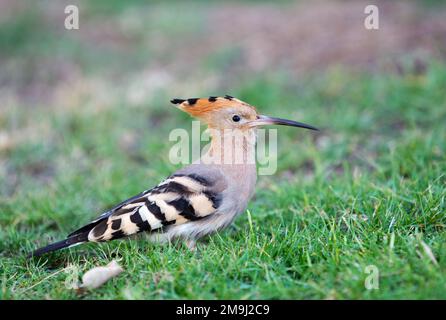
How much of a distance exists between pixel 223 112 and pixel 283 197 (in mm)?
659

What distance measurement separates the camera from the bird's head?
3178mm

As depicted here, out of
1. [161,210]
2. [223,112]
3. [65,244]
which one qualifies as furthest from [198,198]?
[65,244]

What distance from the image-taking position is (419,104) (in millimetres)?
4625

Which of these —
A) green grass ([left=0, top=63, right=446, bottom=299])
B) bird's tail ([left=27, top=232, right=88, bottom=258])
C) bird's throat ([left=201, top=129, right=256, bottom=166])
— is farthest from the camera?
bird's throat ([left=201, top=129, right=256, bottom=166])

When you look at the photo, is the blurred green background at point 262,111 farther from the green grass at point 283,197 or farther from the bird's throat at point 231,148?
the bird's throat at point 231,148

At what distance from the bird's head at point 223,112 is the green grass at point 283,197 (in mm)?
534

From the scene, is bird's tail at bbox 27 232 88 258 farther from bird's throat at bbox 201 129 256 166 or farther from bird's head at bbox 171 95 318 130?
bird's head at bbox 171 95 318 130

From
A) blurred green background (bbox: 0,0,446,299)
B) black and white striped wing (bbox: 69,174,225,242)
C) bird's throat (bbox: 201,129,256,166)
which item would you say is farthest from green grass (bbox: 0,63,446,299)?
bird's throat (bbox: 201,129,256,166)

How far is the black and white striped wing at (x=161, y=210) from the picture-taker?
2.85 meters

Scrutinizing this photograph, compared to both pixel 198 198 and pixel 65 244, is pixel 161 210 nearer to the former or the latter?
pixel 198 198

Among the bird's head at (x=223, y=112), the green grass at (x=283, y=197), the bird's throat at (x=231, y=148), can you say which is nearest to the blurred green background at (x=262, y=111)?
the green grass at (x=283, y=197)

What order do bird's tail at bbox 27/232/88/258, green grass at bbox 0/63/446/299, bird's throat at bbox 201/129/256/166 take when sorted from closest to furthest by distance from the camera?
green grass at bbox 0/63/446/299 → bird's tail at bbox 27/232/88/258 → bird's throat at bbox 201/129/256/166

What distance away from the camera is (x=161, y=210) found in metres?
2.88

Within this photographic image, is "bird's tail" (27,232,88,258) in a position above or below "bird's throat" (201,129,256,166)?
below
